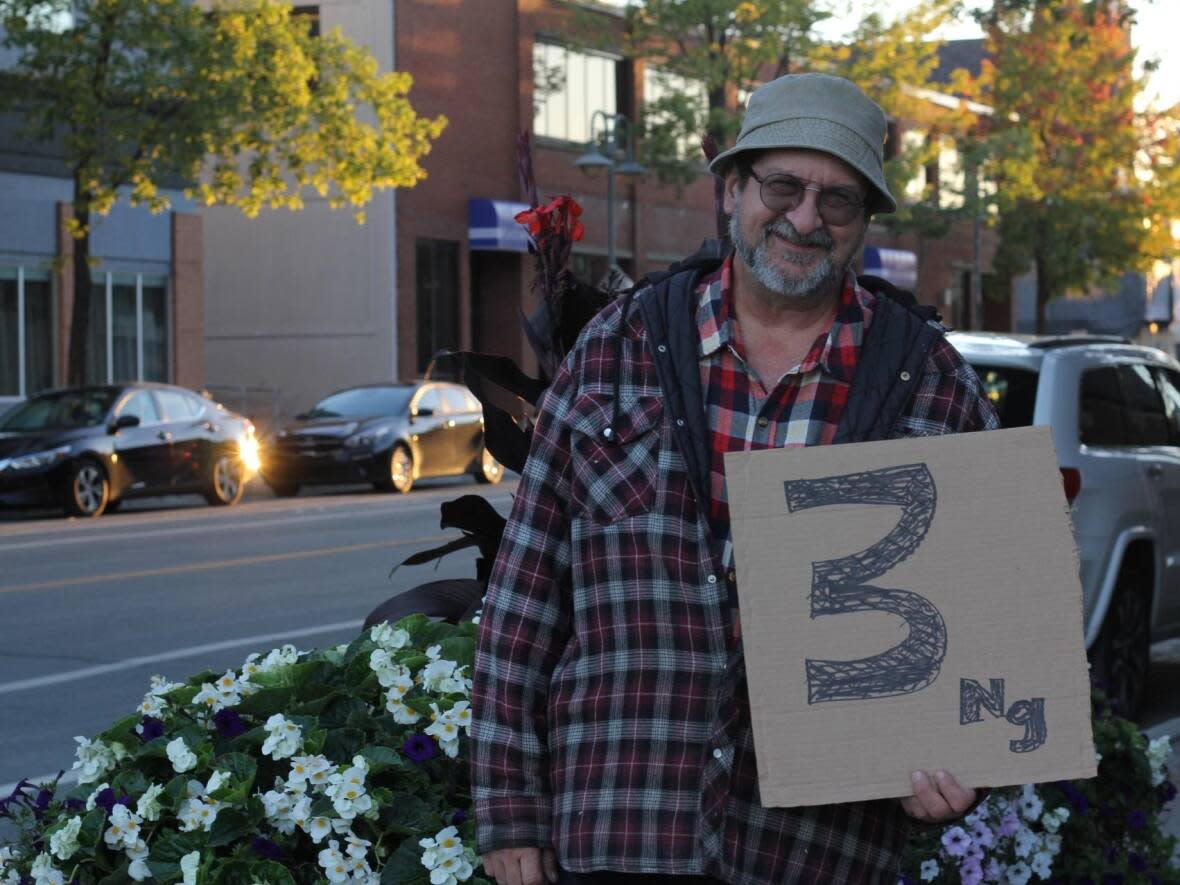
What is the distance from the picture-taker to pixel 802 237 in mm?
3146

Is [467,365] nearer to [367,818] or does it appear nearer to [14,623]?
[367,818]

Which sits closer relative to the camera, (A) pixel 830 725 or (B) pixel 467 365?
(A) pixel 830 725

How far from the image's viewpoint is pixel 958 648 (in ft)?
9.89

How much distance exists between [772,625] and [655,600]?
0.59 ft

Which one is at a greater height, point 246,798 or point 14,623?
point 246,798

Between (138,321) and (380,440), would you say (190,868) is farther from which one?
(138,321)

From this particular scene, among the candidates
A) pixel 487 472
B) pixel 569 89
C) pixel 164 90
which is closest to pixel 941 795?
pixel 164 90

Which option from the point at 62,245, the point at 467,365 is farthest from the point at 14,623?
the point at 62,245

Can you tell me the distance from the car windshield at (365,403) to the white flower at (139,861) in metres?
23.8

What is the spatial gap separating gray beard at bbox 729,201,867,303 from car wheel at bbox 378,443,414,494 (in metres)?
24.3

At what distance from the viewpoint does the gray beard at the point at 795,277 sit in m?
3.15

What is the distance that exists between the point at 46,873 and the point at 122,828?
242 mm

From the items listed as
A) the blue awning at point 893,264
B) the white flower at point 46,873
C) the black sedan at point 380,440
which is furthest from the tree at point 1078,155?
the white flower at point 46,873

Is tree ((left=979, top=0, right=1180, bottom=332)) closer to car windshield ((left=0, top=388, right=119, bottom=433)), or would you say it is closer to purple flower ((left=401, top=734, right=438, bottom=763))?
car windshield ((left=0, top=388, right=119, bottom=433))
